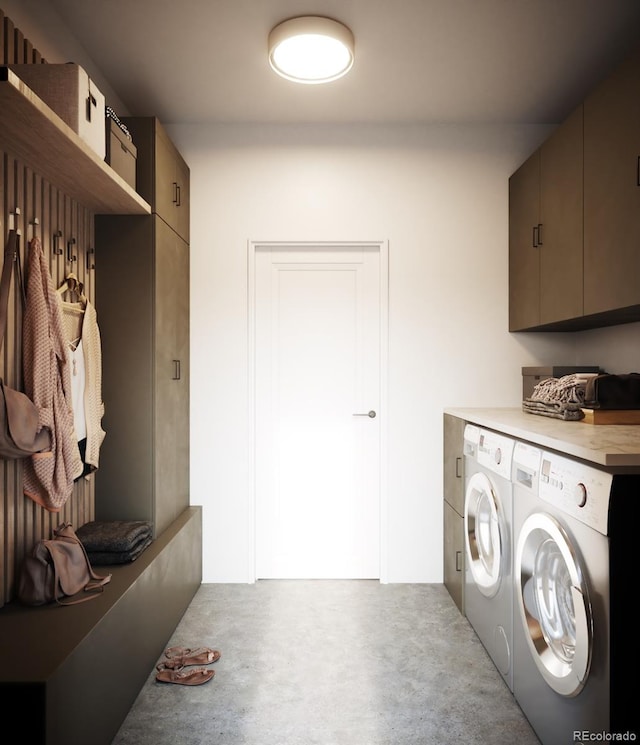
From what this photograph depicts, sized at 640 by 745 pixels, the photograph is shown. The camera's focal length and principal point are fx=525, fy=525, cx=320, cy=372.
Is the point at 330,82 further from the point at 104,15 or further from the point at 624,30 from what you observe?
the point at 624,30

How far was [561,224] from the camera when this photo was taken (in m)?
2.43

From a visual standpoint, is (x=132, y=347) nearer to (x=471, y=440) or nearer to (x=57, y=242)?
(x=57, y=242)

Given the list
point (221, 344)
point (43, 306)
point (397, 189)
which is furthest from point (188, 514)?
point (397, 189)

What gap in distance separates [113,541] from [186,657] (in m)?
0.61

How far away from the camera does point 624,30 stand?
2.24 m

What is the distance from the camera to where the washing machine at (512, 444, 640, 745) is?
1.27 metres

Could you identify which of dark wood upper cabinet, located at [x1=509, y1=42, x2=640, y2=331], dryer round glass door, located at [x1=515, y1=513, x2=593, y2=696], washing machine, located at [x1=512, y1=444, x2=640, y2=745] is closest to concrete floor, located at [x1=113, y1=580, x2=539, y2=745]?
washing machine, located at [x1=512, y1=444, x2=640, y2=745]

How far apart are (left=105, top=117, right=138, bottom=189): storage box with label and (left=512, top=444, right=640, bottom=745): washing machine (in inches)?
77.4

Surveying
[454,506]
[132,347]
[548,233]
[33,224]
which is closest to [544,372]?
[548,233]

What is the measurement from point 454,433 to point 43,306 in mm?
2040

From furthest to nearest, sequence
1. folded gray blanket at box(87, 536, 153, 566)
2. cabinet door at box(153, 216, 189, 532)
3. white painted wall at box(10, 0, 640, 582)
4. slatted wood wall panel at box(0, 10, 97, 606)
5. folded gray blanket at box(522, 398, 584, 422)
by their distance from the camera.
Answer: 1. white painted wall at box(10, 0, 640, 582)
2. cabinet door at box(153, 216, 189, 532)
3. folded gray blanket at box(522, 398, 584, 422)
4. folded gray blanket at box(87, 536, 153, 566)
5. slatted wood wall panel at box(0, 10, 97, 606)

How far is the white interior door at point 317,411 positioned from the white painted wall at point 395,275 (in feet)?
0.34

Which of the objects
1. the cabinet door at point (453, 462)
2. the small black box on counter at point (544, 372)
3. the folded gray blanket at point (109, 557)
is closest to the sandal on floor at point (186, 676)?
the folded gray blanket at point (109, 557)

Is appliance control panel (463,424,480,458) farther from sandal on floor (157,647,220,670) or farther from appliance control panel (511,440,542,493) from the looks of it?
sandal on floor (157,647,220,670)
